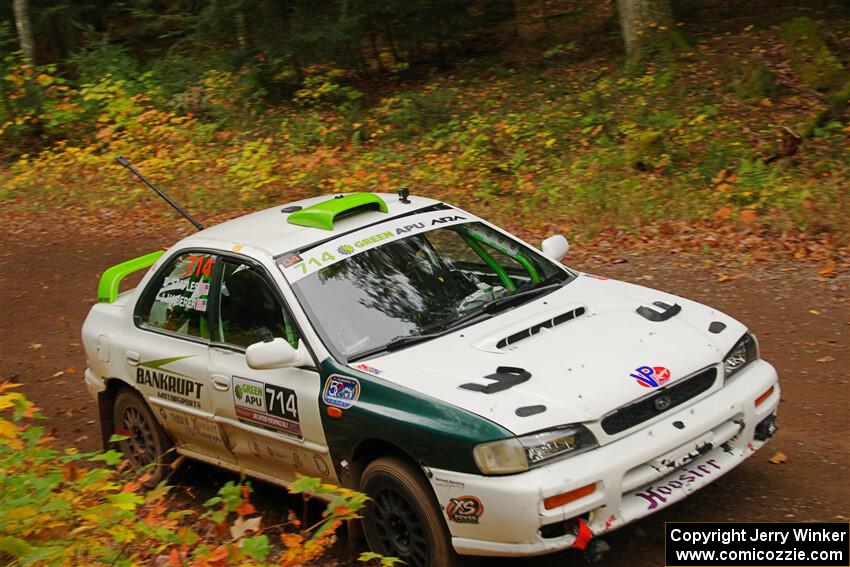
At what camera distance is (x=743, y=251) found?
34.0 feet

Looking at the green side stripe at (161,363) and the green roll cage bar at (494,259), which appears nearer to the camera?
the green roll cage bar at (494,259)

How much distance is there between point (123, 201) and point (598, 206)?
8.56 m

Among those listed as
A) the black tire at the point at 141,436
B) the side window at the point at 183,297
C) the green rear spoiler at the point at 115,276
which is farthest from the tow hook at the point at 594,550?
the green rear spoiler at the point at 115,276

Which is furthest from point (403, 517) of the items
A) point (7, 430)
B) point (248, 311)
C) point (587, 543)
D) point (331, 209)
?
point (331, 209)

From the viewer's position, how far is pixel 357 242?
6051 mm

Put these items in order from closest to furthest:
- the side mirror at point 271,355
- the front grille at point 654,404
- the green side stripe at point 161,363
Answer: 1. the front grille at point 654,404
2. the side mirror at point 271,355
3. the green side stripe at point 161,363

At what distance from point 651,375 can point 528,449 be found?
0.82m

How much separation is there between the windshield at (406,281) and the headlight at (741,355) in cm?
124

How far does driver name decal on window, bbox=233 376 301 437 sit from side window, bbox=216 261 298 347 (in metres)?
0.27

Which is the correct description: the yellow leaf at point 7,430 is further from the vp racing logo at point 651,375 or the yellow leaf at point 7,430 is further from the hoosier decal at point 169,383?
the vp racing logo at point 651,375

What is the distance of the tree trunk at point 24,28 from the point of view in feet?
67.6

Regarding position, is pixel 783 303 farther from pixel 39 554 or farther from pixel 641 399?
pixel 39 554

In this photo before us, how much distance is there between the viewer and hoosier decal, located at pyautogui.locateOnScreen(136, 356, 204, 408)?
6.29 meters

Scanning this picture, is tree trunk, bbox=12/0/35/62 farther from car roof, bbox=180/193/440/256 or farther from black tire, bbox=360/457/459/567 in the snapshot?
black tire, bbox=360/457/459/567
